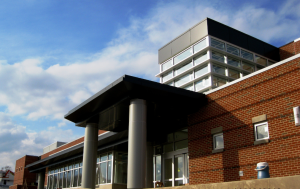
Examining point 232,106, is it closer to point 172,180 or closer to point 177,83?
point 172,180

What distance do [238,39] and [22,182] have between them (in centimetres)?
3888

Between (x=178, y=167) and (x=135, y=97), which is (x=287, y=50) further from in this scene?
(x=135, y=97)

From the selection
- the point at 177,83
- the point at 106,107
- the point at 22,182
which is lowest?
the point at 22,182

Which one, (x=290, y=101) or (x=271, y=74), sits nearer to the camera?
(x=290, y=101)

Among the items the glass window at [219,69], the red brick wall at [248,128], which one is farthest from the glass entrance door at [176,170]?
the glass window at [219,69]

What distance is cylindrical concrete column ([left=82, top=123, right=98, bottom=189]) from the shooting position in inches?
637

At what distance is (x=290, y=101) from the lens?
11.2m

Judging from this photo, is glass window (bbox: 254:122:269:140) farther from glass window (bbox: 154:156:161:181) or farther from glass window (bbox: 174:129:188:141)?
glass window (bbox: 154:156:161:181)

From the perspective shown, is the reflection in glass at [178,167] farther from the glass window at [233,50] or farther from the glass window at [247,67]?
the glass window at [247,67]

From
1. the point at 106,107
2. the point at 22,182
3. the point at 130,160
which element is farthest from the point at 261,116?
the point at 22,182

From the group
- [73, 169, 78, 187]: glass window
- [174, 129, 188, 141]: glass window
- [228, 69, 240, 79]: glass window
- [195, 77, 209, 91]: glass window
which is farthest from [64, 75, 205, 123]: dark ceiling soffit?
[228, 69, 240, 79]: glass window

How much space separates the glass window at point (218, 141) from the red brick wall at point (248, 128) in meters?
0.23

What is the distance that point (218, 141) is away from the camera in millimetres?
13945

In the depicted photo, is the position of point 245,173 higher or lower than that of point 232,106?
lower
